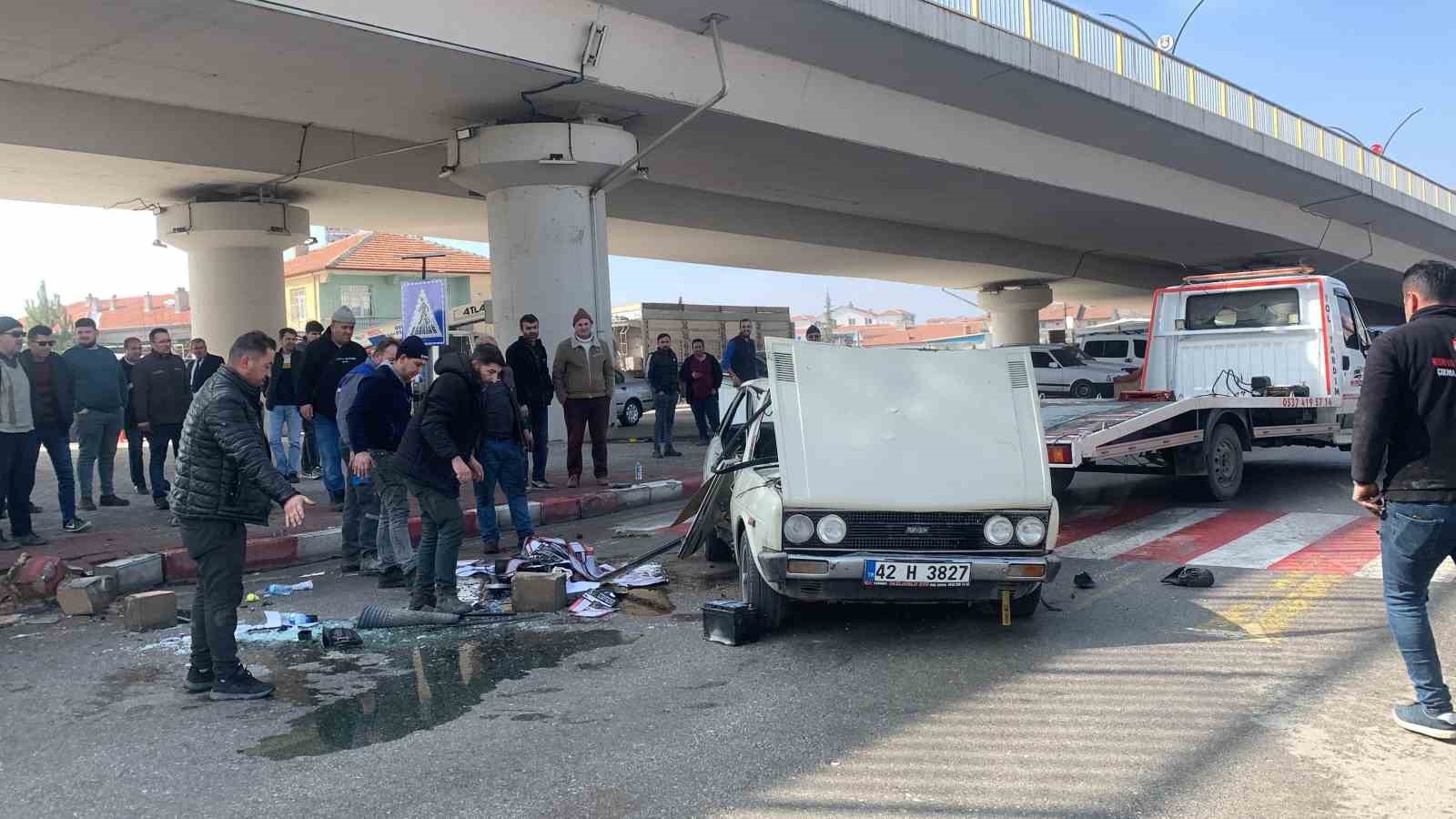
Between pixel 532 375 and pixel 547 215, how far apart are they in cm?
434

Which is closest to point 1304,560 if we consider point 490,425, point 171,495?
point 490,425

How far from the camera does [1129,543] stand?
28.4 ft

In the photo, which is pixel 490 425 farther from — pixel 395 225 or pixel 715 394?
pixel 395 225

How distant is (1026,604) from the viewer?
20.2ft

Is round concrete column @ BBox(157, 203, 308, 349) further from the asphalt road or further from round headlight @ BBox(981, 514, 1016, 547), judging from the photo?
round headlight @ BBox(981, 514, 1016, 547)

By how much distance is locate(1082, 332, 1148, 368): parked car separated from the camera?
30922mm

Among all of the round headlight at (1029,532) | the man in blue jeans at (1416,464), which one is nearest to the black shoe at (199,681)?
the round headlight at (1029,532)

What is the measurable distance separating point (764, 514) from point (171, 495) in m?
2.93

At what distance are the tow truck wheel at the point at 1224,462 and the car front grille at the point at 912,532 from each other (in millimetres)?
→ 5559

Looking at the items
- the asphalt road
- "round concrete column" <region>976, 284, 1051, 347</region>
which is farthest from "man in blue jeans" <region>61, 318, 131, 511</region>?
"round concrete column" <region>976, 284, 1051, 347</region>

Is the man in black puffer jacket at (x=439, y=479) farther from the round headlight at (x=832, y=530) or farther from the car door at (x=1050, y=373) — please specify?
the car door at (x=1050, y=373)

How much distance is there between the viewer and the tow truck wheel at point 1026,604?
611 cm

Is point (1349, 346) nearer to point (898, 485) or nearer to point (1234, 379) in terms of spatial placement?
point (1234, 379)

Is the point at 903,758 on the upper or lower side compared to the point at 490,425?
lower
